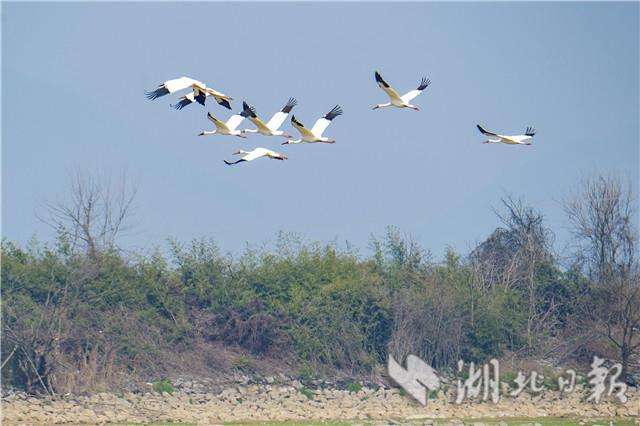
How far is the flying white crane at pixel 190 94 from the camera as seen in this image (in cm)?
2650

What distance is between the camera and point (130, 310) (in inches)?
1558

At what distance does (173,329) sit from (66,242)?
14.5 feet

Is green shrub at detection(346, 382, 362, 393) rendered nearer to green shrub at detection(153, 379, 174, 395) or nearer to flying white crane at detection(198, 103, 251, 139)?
green shrub at detection(153, 379, 174, 395)

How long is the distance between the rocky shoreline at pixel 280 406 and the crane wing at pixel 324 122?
7.34m

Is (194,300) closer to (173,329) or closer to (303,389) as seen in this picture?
(173,329)

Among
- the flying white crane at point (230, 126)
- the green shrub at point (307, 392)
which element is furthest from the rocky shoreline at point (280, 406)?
the flying white crane at point (230, 126)

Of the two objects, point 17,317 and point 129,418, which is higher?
point 17,317

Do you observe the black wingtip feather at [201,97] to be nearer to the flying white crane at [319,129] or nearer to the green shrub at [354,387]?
the flying white crane at [319,129]

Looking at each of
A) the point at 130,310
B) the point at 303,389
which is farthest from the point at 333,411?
the point at 130,310

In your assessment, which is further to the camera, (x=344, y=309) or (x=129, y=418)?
(x=344, y=309)

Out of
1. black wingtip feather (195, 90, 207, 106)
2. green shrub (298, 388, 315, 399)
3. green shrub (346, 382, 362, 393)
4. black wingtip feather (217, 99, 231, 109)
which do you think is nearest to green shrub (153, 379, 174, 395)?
green shrub (298, 388, 315, 399)

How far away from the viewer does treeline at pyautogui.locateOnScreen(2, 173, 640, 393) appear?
37531 millimetres

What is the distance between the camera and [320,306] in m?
40.4

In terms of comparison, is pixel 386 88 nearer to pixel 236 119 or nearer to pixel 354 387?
pixel 236 119
